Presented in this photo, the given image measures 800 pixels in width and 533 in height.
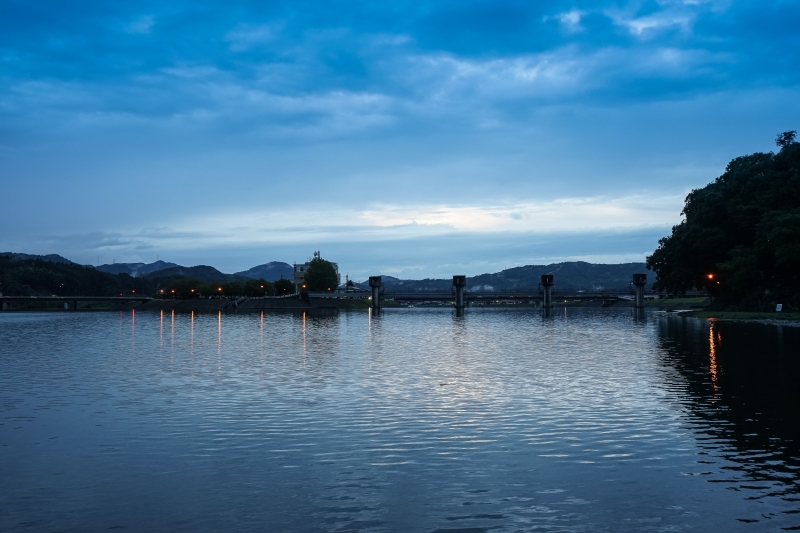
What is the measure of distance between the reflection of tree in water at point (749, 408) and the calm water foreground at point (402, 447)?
0.13 meters

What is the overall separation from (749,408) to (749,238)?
99.9 meters

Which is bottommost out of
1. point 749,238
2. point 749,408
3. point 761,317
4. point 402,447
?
point 749,408

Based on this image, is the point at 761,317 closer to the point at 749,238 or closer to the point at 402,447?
the point at 749,238

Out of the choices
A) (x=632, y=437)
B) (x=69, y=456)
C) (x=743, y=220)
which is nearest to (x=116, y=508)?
(x=69, y=456)

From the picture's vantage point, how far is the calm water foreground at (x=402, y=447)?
54.3ft

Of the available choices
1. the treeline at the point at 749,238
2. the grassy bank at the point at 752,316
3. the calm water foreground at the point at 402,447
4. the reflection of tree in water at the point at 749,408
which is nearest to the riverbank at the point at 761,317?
the grassy bank at the point at 752,316

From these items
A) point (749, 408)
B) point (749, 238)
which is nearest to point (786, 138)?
point (749, 238)

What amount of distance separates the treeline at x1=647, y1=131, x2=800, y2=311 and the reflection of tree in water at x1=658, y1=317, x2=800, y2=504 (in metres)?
42.5

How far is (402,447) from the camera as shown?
918 inches

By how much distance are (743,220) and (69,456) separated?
11261cm

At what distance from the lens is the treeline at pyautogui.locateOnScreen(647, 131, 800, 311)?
102 m

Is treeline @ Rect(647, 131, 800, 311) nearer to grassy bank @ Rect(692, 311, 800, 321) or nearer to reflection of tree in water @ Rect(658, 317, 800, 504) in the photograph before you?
grassy bank @ Rect(692, 311, 800, 321)

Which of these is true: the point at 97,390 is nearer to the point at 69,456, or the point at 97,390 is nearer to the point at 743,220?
the point at 69,456

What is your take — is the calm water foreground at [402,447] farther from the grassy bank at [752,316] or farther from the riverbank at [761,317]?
the grassy bank at [752,316]
